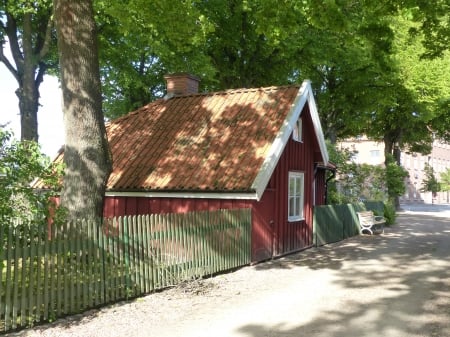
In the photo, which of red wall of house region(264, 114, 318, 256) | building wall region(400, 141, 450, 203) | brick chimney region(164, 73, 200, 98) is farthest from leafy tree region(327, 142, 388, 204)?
building wall region(400, 141, 450, 203)

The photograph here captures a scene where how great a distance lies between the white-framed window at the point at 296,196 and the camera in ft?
51.3

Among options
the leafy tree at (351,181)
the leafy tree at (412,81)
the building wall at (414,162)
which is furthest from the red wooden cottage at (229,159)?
the building wall at (414,162)

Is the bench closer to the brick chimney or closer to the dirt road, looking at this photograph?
the dirt road

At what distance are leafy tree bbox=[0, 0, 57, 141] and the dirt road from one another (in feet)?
45.0

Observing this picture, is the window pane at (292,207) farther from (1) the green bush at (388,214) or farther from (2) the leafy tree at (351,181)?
(1) the green bush at (388,214)

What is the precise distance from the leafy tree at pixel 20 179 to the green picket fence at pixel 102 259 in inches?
13.7

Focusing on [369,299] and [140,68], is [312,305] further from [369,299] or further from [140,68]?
[140,68]

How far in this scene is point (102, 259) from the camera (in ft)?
27.4

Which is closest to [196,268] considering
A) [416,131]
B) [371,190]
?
[371,190]

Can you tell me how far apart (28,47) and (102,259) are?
52.6 feet

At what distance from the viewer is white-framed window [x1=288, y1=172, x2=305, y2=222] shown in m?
15.6

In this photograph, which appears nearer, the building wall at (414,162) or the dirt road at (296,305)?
the dirt road at (296,305)

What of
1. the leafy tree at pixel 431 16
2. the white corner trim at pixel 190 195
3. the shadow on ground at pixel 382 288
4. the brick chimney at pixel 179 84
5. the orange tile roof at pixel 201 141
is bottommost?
the shadow on ground at pixel 382 288

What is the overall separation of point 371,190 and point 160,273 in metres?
20.1
